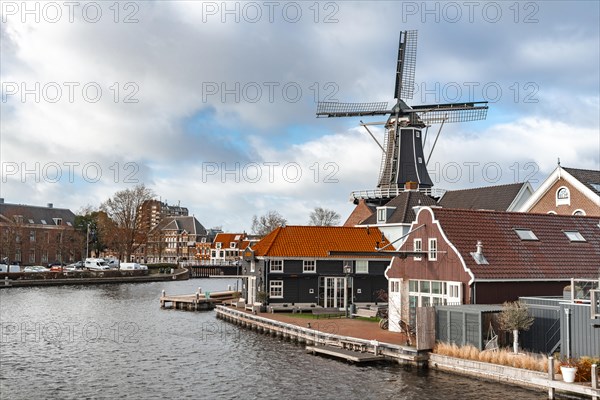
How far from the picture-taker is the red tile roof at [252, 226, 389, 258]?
45.9m

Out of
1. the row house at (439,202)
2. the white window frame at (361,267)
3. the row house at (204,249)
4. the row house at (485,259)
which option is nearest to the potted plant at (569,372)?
the row house at (485,259)

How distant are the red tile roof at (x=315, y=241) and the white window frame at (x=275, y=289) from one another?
2.08 meters

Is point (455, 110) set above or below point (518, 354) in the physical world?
above

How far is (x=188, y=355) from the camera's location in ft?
103

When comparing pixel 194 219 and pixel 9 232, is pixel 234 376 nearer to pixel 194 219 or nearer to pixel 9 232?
pixel 9 232

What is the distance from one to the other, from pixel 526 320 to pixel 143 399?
Answer: 15224mm

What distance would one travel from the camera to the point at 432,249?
3170cm

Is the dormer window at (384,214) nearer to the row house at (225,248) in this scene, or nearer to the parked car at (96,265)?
the parked car at (96,265)

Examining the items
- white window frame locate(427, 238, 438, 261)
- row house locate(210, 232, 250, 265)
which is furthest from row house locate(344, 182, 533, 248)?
row house locate(210, 232, 250, 265)

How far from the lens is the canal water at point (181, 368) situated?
23.3 m

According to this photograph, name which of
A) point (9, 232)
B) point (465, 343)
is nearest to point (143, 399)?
point (465, 343)

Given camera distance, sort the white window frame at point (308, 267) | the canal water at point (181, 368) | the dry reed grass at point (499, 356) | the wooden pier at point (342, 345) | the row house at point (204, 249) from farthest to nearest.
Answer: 1. the row house at point (204, 249)
2. the white window frame at point (308, 267)
3. the wooden pier at point (342, 345)
4. the canal water at point (181, 368)
5. the dry reed grass at point (499, 356)

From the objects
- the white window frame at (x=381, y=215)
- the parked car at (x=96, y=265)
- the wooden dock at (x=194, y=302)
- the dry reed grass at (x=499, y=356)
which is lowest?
the wooden dock at (x=194, y=302)

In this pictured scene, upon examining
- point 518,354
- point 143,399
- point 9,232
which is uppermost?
point 9,232
